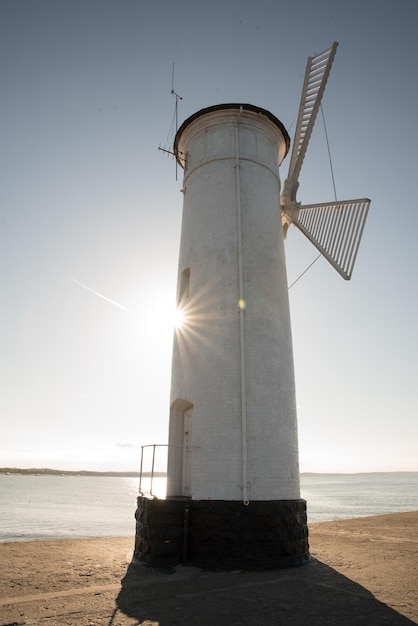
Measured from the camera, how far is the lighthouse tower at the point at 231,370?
8.09 meters

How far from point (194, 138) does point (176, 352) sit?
6.41 metres

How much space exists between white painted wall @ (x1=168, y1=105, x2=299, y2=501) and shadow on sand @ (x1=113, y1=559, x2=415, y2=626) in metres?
1.51

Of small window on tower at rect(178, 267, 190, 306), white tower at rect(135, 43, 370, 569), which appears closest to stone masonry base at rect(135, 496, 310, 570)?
white tower at rect(135, 43, 370, 569)

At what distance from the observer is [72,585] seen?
7.00 m

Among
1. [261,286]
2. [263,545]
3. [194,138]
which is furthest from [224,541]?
[194,138]

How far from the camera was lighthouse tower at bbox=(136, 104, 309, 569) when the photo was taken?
8086 mm

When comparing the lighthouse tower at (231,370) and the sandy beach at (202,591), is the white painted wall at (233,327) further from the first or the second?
the sandy beach at (202,591)

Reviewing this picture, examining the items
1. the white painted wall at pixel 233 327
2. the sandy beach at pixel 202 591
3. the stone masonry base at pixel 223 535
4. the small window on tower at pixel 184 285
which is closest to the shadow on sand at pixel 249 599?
the sandy beach at pixel 202 591

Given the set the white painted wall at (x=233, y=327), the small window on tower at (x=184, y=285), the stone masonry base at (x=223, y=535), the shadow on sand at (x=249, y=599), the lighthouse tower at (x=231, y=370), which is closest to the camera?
the shadow on sand at (x=249, y=599)

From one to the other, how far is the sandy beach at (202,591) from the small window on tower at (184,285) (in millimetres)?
6300

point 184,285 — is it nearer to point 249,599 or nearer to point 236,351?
point 236,351

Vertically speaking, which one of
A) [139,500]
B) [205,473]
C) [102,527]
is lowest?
[102,527]

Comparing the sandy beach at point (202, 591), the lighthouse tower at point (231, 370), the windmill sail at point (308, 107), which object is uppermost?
the windmill sail at point (308, 107)

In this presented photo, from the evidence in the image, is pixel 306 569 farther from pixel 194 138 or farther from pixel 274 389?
pixel 194 138
